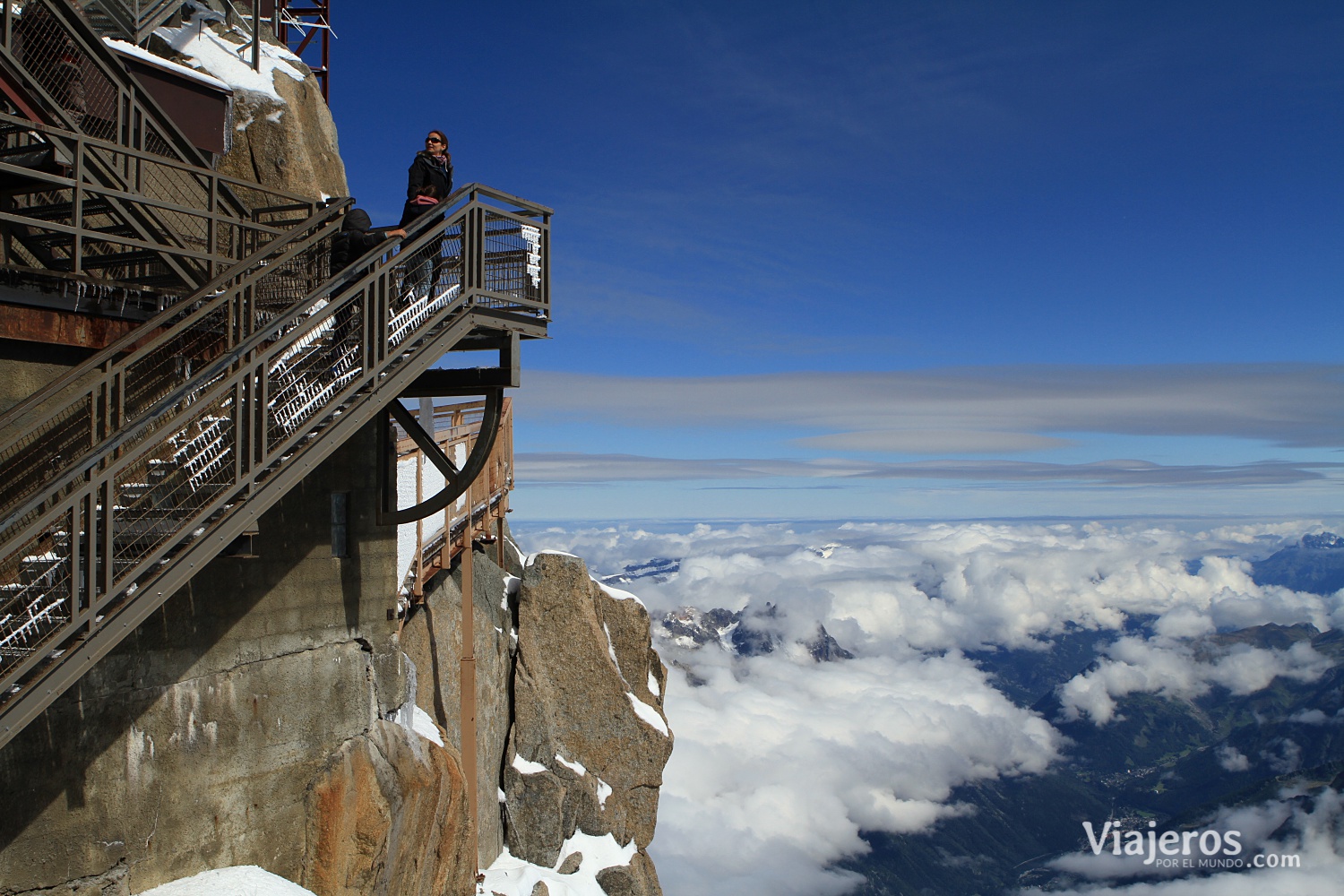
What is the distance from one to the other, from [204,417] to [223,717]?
2804mm

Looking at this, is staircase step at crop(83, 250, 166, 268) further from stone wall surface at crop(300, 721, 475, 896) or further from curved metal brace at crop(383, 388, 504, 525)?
stone wall surface at crop(300, 721, 475, 896)

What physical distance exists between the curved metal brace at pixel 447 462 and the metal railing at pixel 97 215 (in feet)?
8.02

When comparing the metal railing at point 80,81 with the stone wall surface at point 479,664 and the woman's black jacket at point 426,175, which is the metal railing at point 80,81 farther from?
the stone wall surface at point 479,664

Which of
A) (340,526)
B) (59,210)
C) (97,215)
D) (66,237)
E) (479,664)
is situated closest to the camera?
(59,210)

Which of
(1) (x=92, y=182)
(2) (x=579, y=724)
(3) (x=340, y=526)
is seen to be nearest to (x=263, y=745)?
(3) (x=340, y=526)

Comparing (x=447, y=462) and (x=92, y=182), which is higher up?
(x=92, y=182)

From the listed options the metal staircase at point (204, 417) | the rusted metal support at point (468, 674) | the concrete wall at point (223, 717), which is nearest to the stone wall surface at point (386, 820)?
the concrete wall at point (223, 717)

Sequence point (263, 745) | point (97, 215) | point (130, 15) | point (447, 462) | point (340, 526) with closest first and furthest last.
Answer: point (263, 745), point (97, 215), point (340, 526), point (447, 462), point (130, 15)

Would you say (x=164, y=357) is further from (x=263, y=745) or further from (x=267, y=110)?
(x=267, y=110)

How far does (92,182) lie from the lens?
877cm

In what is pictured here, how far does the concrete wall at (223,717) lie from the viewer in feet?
24.8

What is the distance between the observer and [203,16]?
63.4 ft

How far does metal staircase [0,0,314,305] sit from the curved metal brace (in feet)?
8.38

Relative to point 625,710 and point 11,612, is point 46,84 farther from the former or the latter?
point 625,710
